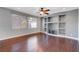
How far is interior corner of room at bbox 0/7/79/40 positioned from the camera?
7.78 meters

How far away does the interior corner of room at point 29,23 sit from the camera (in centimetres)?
778

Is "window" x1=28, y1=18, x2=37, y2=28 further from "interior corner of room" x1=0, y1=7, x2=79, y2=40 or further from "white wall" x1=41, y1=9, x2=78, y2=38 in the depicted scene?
"white wall" x1=41, y1=9, x2=78, y2=38

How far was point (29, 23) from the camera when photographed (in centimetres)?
1177

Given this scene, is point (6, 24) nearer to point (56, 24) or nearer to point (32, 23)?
point (32, 23)

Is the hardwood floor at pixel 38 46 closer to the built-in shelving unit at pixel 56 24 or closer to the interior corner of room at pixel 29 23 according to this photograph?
the interior corner of room at pixel 29 23

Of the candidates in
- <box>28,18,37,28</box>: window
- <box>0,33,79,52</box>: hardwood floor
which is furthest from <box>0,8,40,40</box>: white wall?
<box>28,18,37,28</box>: window

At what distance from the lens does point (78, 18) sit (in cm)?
753

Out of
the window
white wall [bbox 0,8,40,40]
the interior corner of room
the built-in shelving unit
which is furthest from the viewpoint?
the window

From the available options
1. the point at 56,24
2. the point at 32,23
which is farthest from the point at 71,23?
the point at 32,23
